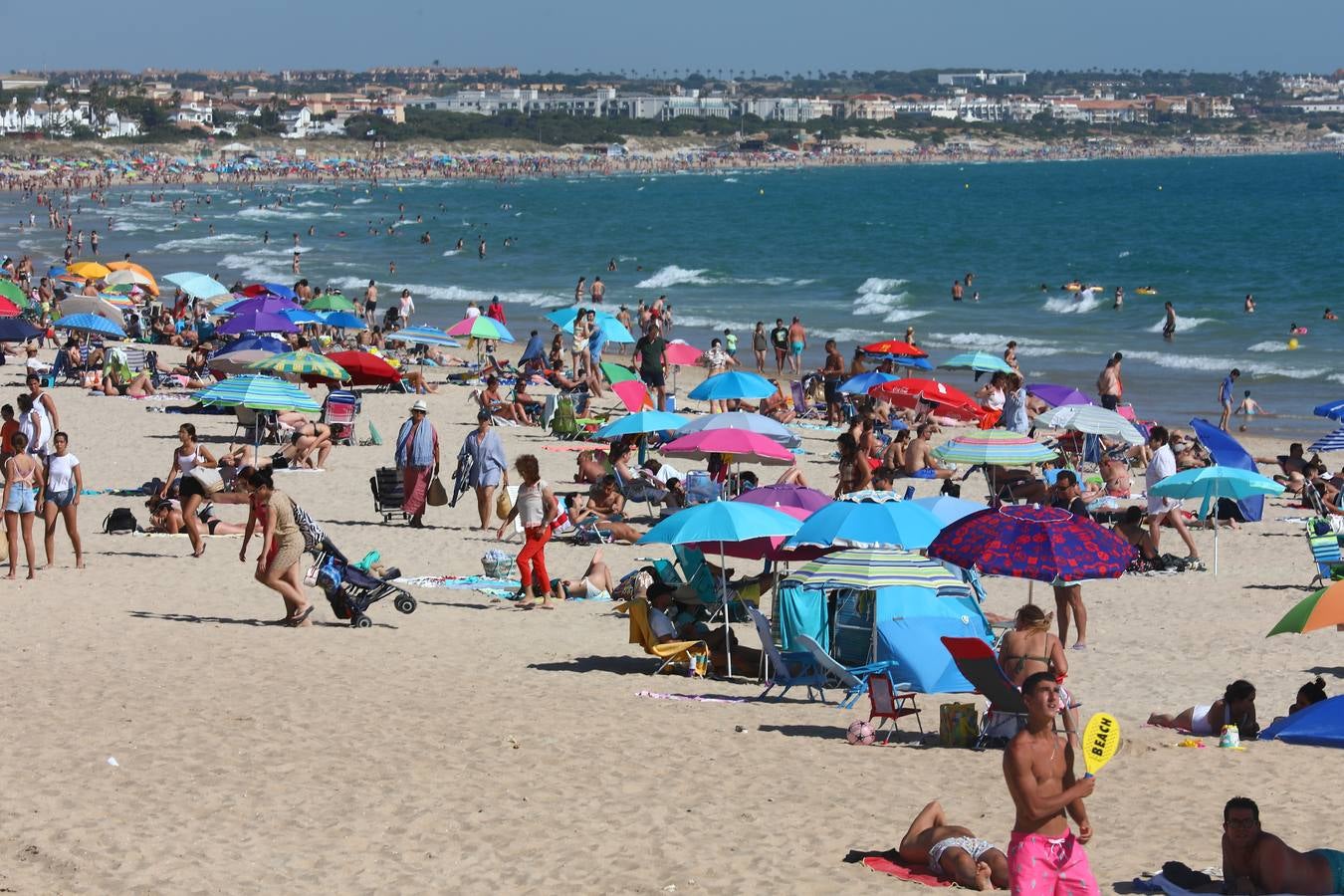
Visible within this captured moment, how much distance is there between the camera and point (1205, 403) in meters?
26.2

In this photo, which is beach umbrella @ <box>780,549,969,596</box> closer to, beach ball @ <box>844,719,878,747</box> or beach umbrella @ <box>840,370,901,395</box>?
beach ball @ <box>844,719,878,747</box>

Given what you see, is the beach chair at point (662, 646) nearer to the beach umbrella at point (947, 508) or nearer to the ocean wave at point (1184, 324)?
the beach umbrella at point (947, 508)

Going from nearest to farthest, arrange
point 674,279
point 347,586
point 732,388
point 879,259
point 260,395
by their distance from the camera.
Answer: point 347,586, point 260,395, point 732,388, point 674,279, point 879,259

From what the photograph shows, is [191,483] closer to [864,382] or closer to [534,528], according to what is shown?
[534,528]

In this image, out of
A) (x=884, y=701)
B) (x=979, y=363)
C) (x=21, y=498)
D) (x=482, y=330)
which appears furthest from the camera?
(x=482, y=330)

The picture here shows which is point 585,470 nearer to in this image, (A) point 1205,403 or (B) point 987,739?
(B) point 987,739

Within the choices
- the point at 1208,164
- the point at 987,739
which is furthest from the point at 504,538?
the point at 1208,164

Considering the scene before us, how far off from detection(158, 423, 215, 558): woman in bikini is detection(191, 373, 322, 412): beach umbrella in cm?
64

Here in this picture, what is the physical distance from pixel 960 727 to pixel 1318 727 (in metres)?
2.61

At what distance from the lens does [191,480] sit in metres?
12.7

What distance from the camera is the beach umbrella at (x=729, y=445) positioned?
13648 mm

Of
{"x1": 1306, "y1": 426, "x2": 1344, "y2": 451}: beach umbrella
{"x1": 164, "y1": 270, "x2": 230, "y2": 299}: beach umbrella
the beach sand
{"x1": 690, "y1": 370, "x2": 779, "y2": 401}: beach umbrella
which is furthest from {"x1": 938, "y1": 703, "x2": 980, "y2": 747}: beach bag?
{"x1": 164, "y1": 270, "x2": 230, "y2": 299}: beach umbrella

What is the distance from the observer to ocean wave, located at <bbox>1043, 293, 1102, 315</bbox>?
42.2 m

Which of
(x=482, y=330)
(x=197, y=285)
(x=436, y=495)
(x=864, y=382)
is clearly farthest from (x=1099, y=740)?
(x=197, y=285)
